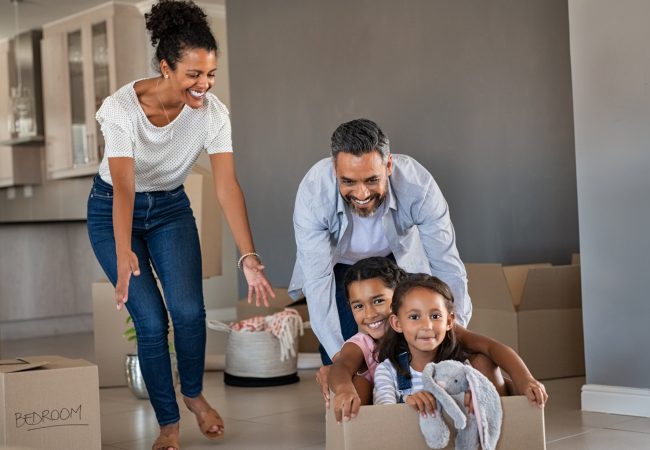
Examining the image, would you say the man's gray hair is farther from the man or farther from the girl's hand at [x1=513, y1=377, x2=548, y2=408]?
the girl's hand at [x1=513, y1=377, x2=548, y2=408]

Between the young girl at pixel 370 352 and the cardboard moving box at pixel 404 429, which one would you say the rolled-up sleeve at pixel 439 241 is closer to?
the young girl at pixel 370 352

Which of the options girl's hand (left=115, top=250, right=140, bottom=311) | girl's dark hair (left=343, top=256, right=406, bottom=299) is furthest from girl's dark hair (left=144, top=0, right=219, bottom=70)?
girl's dark hair (left=343, top=256, right=406, bottom=299)

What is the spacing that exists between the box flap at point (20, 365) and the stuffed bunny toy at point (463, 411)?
3.51 ft

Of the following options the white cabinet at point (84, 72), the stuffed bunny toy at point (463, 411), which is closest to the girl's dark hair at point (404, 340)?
the stuffed bunny toy at point (463, 411)

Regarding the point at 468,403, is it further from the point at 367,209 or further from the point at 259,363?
the point at 259,363

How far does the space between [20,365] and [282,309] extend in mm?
2167

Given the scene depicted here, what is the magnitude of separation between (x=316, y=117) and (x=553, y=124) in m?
1.34

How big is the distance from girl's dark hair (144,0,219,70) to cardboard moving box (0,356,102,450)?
82 centimetres

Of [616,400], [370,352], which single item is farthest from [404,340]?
[616,400]

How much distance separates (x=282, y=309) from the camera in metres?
4.42

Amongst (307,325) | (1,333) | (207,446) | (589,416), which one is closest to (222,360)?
(307,325)

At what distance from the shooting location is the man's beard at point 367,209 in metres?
2.13

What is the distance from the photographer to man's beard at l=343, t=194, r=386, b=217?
6.99 ft

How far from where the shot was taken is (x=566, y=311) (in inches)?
141
